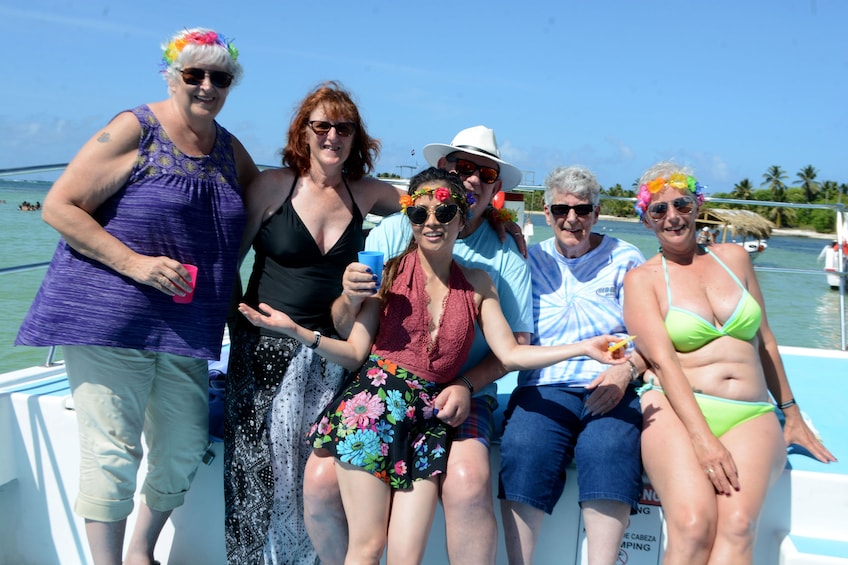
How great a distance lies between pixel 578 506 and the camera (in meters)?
2.57

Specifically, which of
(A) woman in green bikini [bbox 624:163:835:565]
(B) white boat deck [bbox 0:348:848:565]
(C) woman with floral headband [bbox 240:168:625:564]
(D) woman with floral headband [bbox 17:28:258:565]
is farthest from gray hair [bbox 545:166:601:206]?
(D) woman with floral headband [bbox 17:28:258:565]

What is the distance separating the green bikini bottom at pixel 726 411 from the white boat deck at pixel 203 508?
275mm

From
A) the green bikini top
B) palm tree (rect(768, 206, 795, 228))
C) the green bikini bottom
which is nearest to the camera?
the green bikini bottom

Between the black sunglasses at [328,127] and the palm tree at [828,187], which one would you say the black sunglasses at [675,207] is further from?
the palm tree at [828,187]

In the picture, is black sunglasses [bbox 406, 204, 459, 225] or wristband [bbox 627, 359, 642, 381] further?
wristband [bbox 627, 359, 642, 381]

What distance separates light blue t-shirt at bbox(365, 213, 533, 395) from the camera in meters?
2.69

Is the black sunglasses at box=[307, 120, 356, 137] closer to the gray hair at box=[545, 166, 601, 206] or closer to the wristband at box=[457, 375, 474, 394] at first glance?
the gray hair at box=[545, 166, 601, 206]

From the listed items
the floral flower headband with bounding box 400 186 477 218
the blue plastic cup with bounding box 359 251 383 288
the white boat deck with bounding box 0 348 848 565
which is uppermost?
the floral flower headband with bounding box 400 186 477 218

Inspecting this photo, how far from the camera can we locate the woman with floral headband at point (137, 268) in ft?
7.46

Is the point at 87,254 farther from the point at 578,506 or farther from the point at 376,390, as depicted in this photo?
the point at 578,506

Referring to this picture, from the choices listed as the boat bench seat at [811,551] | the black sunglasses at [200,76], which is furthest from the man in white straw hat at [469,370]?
the boat bench seat at [811,551]

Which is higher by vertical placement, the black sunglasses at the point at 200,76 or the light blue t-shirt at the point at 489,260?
the black sunglasses at the point at 200,76

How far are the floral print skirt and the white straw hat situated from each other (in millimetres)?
1011

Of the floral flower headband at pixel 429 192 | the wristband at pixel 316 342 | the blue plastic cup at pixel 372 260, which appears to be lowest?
the wristband at pixel 316 342
